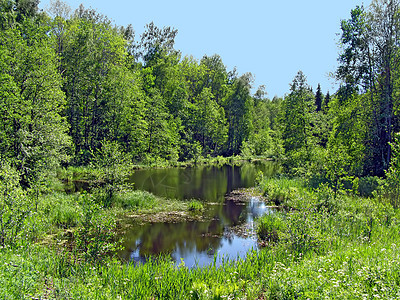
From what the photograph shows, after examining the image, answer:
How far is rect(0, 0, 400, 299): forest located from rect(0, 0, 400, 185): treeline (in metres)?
0.14

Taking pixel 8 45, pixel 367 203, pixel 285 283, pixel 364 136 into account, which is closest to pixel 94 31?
pixel 8 45

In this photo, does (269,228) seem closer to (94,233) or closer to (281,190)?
(281,190)

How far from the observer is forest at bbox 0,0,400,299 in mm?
7344

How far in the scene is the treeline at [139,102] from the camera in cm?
1977

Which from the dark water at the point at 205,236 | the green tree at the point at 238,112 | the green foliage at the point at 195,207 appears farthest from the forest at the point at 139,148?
the green tree at the point at 238,112

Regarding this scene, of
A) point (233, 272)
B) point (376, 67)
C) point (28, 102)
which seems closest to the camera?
point (233, 272)

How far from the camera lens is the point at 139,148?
43250 millimetres

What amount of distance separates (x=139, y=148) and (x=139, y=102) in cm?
731

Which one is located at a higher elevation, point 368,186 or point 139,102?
point 139,102

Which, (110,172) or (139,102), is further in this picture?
(139,102)

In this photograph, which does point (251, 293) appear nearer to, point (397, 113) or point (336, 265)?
point (336, 265)

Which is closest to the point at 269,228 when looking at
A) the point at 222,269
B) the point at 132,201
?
the point at 222,269

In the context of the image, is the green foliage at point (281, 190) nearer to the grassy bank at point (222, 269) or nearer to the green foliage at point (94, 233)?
the grassy bank at point (222, 269)

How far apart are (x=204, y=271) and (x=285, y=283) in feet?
7.64
